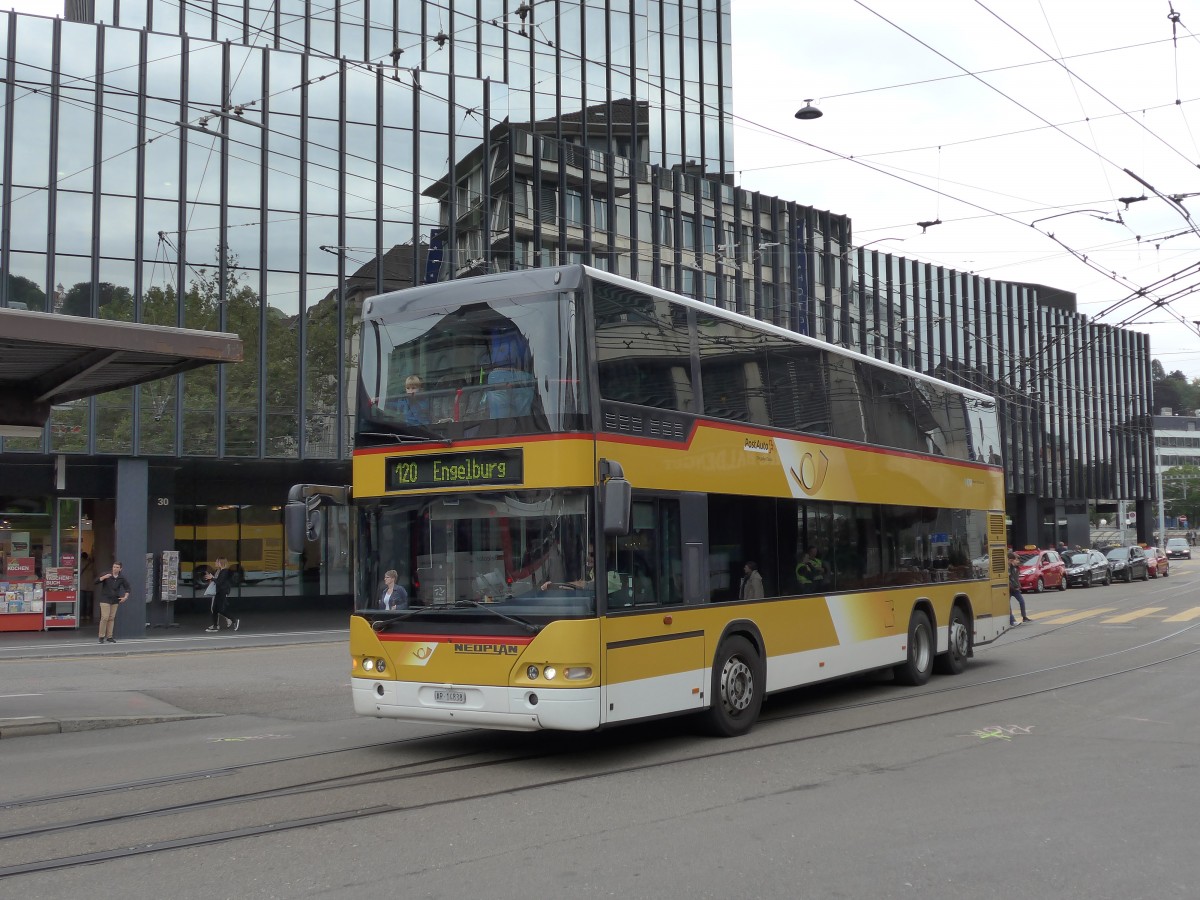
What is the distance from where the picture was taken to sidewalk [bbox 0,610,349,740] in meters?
12.4

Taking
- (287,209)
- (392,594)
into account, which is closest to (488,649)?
(392,594)

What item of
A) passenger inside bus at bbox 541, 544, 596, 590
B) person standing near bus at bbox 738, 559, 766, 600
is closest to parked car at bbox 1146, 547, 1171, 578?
person standing near bus at bbox 738, 559, 766, 600

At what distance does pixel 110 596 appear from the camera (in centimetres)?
2548

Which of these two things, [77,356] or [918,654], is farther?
[918,654]

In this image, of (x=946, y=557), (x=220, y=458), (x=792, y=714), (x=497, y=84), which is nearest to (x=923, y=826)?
(x=792, y=714)

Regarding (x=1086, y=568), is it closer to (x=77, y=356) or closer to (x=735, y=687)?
(x=735, y=687)

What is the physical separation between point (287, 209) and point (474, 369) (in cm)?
2241

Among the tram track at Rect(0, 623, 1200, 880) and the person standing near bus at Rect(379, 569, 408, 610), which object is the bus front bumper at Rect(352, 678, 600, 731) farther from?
the person standing near bus at Rect(379, 569, 408, 610)

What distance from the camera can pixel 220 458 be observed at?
95.2 feet

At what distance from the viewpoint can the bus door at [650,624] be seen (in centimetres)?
917

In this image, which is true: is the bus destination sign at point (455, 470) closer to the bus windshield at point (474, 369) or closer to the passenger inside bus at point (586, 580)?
the bus windshield at point (474, 369)

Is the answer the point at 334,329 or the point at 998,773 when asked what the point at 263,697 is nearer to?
the point at 998,773

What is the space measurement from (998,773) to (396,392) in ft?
18.9

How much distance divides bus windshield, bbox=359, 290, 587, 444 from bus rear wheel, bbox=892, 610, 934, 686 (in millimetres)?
7521
